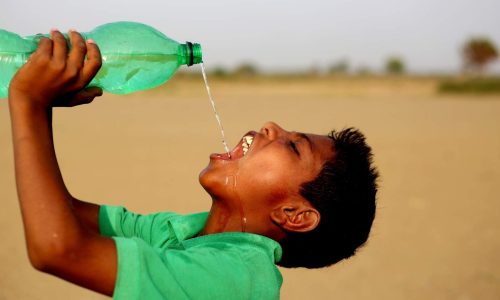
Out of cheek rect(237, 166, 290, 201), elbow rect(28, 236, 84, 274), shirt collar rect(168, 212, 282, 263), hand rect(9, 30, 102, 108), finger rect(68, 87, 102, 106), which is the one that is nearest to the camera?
elbow rect(28, 236, 84, 274)

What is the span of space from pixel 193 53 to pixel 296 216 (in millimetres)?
676

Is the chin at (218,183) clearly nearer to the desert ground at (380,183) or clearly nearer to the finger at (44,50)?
the finger at (44,50)

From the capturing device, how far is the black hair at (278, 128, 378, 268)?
2.35 meters

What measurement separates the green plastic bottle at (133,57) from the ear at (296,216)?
600 mm

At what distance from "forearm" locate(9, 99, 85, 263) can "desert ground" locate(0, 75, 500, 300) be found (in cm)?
311

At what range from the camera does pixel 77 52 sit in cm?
172

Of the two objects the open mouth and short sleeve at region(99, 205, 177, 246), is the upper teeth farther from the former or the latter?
short sleeve at region(99, 205, 177, 246)

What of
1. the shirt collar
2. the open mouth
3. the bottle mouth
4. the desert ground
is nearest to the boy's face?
the open mouth

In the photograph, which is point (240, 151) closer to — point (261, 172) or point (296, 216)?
point (261, 172)

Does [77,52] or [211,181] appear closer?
[77,52]

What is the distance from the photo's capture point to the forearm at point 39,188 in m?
1.56

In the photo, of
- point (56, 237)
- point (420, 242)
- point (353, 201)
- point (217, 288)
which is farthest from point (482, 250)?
point (56, 237)

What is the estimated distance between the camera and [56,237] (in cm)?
156

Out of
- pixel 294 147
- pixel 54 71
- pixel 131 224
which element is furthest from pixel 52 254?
pixel 294 147
